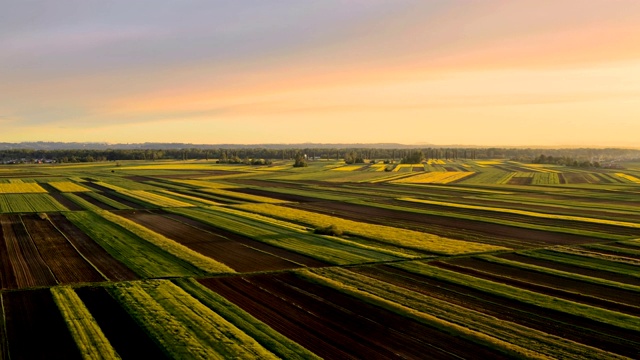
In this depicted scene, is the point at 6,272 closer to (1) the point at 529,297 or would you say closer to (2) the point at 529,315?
(2) the point at 529,315

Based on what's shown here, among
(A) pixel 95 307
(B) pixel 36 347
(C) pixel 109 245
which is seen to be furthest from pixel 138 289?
(C) pixel 109 245

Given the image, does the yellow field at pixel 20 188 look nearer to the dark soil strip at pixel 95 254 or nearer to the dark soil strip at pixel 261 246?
the dark soil strip at pixel 95 254

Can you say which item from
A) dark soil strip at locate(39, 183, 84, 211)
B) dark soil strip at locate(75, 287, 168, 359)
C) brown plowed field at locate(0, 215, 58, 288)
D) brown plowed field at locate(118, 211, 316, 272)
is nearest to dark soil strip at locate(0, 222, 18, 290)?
brown plowed field at locate(0, 215, 58, 288)

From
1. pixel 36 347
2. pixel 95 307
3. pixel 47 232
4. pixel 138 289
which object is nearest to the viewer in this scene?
pixel 36 347

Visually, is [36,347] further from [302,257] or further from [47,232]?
[47,232]

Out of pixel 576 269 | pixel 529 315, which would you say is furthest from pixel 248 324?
pixel 576 269

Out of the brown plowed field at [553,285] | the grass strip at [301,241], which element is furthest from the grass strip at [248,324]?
the brown plowed field at [553,285]
